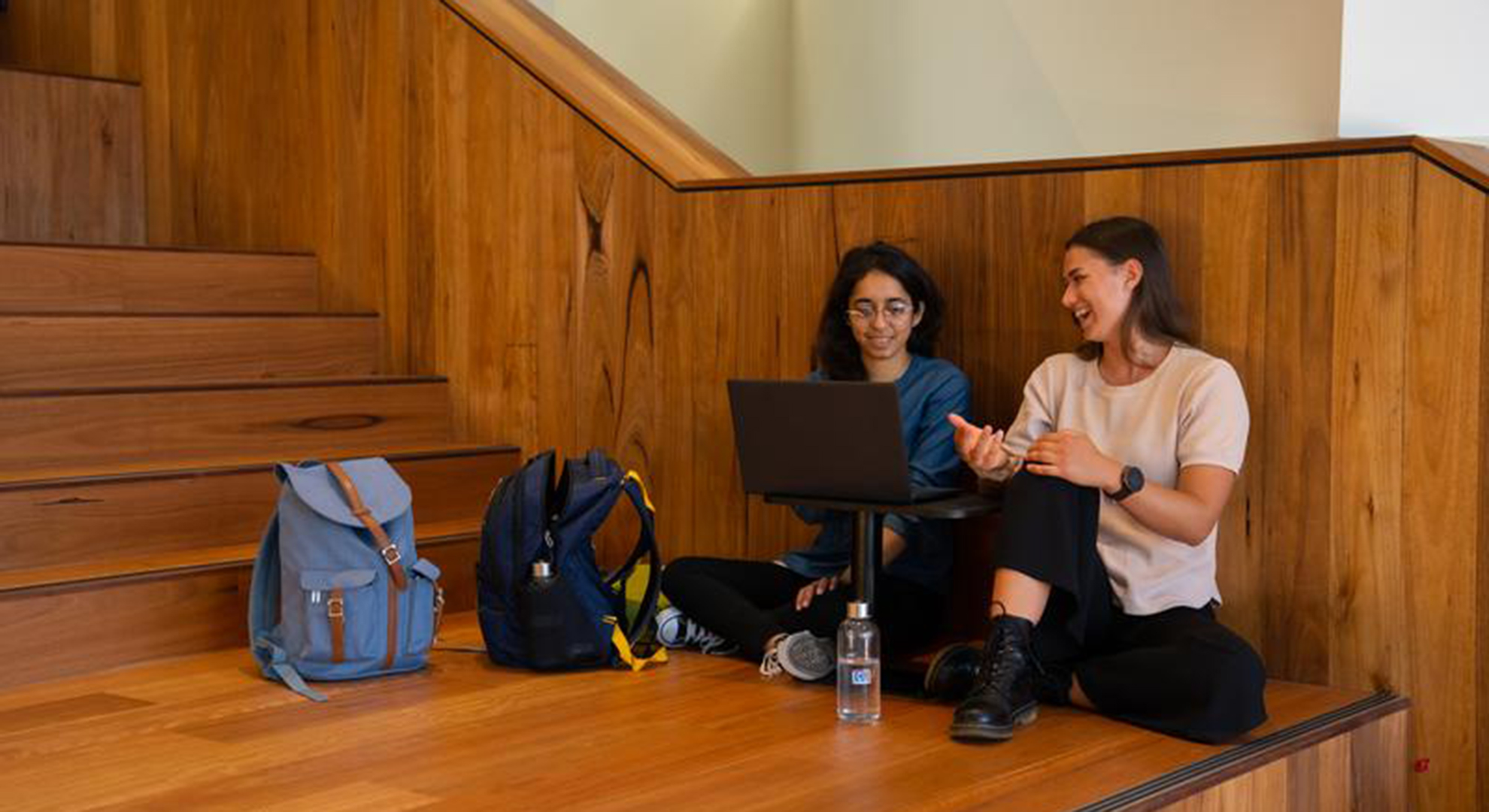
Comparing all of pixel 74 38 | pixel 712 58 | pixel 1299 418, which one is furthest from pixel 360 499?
pixel 712 58

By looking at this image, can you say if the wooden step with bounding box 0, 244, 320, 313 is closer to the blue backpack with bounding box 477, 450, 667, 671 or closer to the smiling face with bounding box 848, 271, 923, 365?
the blue backpack with bounding box 477, 450, 667, 671

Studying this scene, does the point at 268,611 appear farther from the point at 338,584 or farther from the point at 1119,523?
the point at 1119,523

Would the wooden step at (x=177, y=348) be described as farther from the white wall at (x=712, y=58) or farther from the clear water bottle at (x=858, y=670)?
A: the clear water bottle at (x=858, y=670)

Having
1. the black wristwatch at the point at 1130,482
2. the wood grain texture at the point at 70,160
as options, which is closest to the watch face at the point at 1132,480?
the black wristwatch at the point at 1130,482

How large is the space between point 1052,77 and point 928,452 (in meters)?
2.13

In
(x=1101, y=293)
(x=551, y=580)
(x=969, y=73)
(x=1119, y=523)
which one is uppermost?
(x=969, y=73)

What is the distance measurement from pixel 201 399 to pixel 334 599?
956mm

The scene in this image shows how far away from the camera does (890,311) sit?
3348 millimetres

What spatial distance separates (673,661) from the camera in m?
3.32

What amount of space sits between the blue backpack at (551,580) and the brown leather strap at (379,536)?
0.17 meters

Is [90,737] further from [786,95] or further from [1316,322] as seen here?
[786,95]

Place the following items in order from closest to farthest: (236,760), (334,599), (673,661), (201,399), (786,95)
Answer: (236,760), (334,599), (673,661), (201,399), (786,95)

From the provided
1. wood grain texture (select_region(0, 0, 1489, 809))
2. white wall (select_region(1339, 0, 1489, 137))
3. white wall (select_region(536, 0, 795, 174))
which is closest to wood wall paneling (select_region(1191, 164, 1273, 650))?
wood grain texture (select_region(0, 0, 1489, 809))

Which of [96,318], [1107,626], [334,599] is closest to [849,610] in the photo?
[1107,626]
